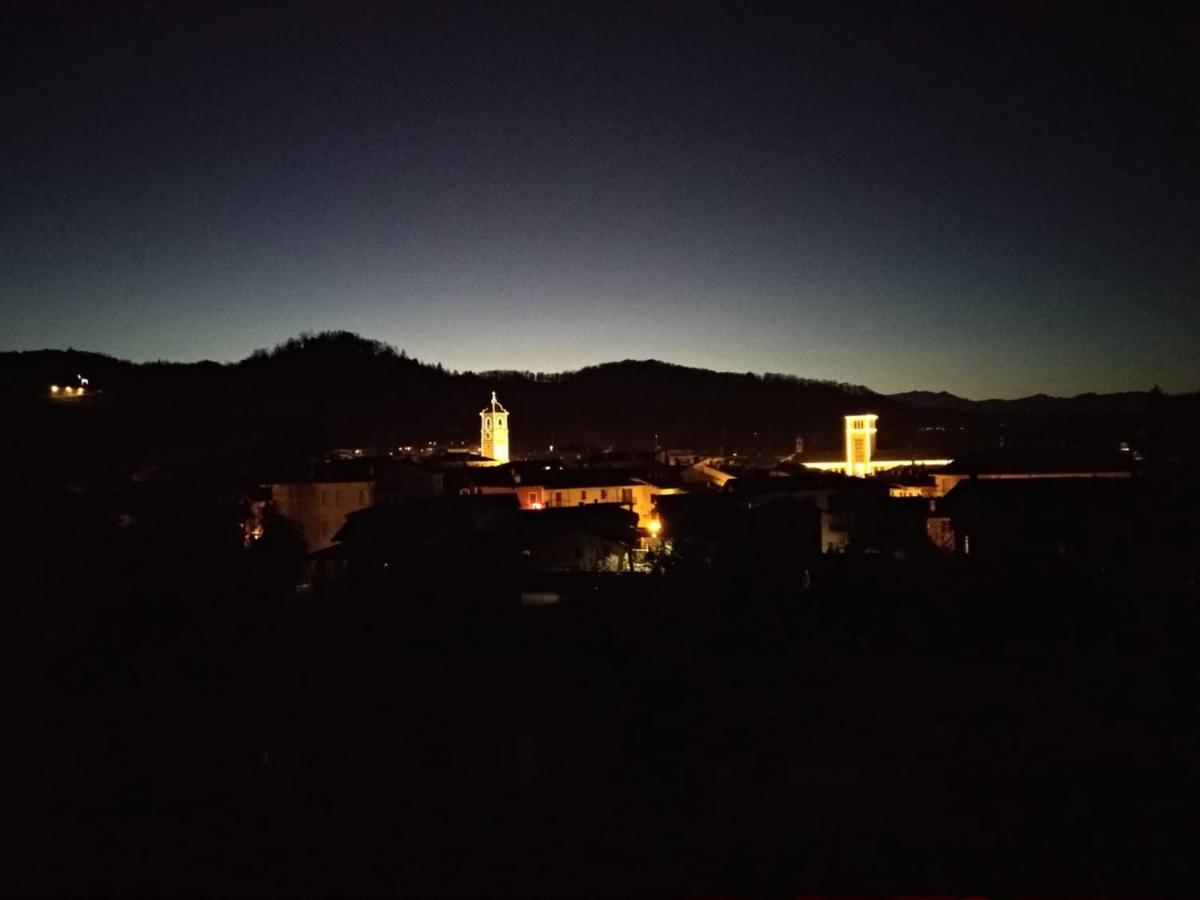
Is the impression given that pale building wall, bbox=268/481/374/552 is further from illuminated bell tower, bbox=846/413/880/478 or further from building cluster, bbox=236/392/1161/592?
illuminated bell tower, bbox=846/413/880/478

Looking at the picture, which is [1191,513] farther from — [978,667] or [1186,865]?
[1186,865]

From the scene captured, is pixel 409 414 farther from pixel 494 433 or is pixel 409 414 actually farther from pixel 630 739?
pixel 630 739

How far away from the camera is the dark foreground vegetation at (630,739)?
7.21 metres

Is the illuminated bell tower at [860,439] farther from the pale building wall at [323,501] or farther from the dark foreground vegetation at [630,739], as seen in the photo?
the dark foreground vegetation at [630,739]

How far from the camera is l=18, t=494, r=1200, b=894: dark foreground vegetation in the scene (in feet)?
23.7

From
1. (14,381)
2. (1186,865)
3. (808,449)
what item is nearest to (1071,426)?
(808,449)

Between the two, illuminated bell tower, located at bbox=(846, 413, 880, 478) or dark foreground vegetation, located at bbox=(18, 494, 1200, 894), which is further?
illuminated bell tower, located at bbox=(846, 413, 880, 478)

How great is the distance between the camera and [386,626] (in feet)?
37.9

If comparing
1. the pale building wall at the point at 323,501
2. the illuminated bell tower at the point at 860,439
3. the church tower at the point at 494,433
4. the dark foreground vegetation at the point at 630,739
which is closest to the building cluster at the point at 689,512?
the pale building wall at the point at 323,501

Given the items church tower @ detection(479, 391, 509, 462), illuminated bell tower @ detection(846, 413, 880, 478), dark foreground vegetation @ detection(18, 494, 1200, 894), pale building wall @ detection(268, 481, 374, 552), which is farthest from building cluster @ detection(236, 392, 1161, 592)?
church tower @ detection(479, 391, 509, 462)

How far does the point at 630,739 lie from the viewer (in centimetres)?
840

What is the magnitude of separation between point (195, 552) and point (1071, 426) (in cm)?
5276

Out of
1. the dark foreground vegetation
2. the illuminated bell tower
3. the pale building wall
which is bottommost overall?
the dark foreground vegetation

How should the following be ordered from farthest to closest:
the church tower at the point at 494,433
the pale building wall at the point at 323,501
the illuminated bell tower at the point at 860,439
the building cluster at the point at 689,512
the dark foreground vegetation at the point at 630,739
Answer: the church tower at the point at 494,433, the illuminated bell tower at the point at 860,439, the pale building wall at the point at 323,501, the building cluster at the point at 689,512, the dark foreground vegetation at the point at 630,739
